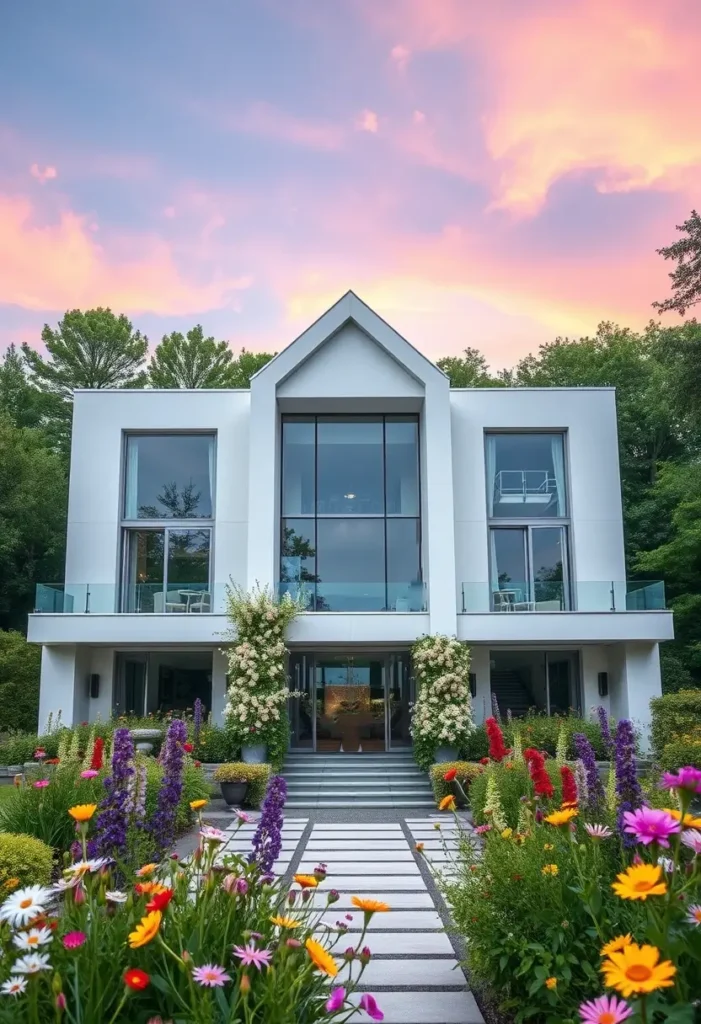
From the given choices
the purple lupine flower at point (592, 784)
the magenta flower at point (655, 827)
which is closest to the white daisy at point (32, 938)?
the magenta flower at point (655, 827)

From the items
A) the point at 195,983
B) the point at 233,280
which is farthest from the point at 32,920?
the point at 233,280

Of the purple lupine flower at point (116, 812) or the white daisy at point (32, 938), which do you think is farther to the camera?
the purple lupine flower at point (116, 812)

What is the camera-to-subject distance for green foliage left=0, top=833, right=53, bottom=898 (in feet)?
22.1

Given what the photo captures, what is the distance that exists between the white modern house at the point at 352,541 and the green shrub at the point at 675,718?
72 centimetres

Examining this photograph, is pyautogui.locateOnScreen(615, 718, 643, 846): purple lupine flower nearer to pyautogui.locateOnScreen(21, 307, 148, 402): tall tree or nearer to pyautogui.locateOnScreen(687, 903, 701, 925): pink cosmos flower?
pyautogui.locateOnScreen(687, 903, 701, 925): pink cosmos flower

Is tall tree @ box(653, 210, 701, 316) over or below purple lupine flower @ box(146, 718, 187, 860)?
over

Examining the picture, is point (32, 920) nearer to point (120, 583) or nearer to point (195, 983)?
point (195, 983)

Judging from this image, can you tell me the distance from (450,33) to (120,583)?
12.6 m

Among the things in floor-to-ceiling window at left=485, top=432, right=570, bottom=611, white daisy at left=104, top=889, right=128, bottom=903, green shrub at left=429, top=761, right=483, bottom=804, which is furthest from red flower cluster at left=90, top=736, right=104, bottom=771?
floor-to-ceiling window at left=485, top=432, right=570, bottom=611

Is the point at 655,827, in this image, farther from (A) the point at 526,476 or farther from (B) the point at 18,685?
(B) the point at 18,685

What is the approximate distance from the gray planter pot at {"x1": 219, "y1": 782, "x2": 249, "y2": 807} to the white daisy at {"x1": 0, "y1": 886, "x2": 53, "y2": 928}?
11.3 metres

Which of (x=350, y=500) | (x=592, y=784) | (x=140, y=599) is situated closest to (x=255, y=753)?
(x=140, y=599)

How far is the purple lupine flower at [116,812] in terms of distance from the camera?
3797 mm

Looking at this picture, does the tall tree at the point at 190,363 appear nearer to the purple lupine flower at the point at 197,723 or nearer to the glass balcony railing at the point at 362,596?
the glass balcony railing at the point at 362,596
